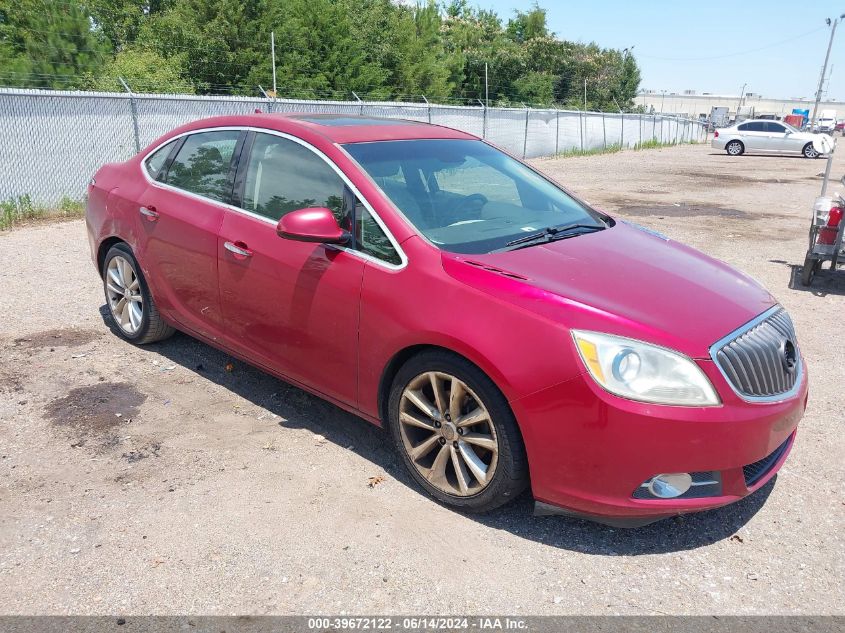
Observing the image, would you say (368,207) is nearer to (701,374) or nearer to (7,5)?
(701,374)

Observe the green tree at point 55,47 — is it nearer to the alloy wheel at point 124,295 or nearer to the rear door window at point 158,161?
the alloy wheel at point 124,295

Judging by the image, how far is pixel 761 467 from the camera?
317 cm

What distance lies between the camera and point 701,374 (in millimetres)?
2861

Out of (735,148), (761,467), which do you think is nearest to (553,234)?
(761,467)

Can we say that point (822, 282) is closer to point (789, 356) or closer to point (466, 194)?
point (789, 356)

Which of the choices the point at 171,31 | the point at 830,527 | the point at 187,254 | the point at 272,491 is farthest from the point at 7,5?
the point at 830,527

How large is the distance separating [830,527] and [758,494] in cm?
36

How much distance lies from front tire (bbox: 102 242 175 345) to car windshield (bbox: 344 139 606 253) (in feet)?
6.98

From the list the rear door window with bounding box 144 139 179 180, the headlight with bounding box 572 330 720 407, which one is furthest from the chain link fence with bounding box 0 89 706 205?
the headlight with bounding box 572 330 720 407

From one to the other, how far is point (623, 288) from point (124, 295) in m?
3.77

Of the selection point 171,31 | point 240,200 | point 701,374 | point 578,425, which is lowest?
point 578,425

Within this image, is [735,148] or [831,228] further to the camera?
[735,148]

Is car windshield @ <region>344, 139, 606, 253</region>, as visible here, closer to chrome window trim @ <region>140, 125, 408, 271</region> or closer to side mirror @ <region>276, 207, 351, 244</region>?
chrome window trim @ <region>140, 125, 408, 271</region>

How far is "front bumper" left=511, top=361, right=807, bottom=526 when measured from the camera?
9.20 ft
